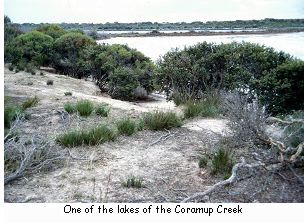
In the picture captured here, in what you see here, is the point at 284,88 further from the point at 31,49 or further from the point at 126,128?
the point at 31,49

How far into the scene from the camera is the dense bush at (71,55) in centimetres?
2281

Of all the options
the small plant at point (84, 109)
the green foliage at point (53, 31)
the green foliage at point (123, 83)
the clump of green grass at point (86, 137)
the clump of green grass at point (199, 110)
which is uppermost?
the clump of green grass at point (86, 137)

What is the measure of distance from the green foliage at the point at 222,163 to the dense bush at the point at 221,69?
170 inches

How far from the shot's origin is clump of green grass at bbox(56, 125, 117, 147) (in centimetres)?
615

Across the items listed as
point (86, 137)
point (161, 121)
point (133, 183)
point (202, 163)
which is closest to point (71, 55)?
point (161, 121)

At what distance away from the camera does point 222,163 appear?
5.25 meters


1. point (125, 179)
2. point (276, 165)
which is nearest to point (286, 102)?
point (276, 165)

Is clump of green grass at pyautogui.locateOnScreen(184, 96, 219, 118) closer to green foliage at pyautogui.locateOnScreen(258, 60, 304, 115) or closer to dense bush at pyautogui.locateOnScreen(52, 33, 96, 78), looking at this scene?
green foliage at pyautogui.locateOnScreen(258, 60, 304, 115)

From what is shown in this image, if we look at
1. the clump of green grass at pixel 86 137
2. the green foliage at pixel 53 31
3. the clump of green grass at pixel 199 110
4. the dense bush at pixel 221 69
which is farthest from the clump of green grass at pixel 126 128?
the green foliage at pixel 53 31

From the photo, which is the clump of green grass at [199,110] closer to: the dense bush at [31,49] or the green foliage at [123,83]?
the green foliage at [123,83]

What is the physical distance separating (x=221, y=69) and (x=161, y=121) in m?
4.64

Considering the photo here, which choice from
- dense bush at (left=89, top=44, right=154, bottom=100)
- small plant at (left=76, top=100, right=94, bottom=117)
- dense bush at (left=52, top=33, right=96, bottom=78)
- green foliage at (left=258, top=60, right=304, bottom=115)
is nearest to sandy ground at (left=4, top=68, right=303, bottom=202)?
small plant at (left=76, top=100, right=94, bottom=117)

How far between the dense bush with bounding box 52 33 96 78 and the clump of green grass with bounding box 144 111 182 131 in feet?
50.2
